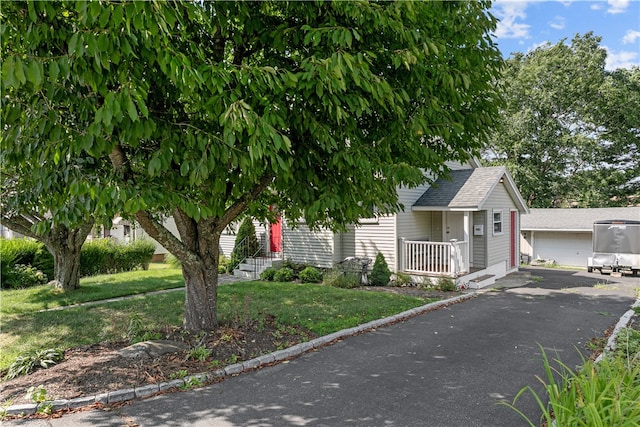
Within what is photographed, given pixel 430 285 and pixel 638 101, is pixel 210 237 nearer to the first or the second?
pixel 430 285

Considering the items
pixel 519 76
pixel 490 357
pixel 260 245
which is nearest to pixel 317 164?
pixel 490 357

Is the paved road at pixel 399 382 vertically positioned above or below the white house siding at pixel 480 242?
below

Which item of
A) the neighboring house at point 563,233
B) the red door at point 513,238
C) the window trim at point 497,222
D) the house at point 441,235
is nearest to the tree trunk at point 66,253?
the house at point 441,235

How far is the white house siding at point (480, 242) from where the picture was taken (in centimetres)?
1423

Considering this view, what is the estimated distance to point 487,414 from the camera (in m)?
4.16

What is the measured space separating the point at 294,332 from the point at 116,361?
9.26 feet

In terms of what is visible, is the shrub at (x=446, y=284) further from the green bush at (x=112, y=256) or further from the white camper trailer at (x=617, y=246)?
the green bush at (x=112, y=256)

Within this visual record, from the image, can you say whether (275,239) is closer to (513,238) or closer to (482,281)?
(482,281)

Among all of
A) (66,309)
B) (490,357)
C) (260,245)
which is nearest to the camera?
(490,357)

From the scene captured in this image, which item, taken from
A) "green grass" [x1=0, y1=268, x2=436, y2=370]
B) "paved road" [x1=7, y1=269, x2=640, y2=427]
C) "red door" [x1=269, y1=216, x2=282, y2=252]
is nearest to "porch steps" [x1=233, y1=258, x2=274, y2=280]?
"red door" [x1=269, y1=216, x2=282, y2=252]

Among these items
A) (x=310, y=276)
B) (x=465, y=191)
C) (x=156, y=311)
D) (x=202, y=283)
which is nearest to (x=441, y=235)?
(x=465, y=191)

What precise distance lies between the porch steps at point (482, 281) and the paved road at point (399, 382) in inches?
141

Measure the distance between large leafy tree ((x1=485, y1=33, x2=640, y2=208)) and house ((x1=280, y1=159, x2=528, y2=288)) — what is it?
12603 millimetres

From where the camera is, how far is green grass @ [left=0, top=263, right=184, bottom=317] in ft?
31.0
